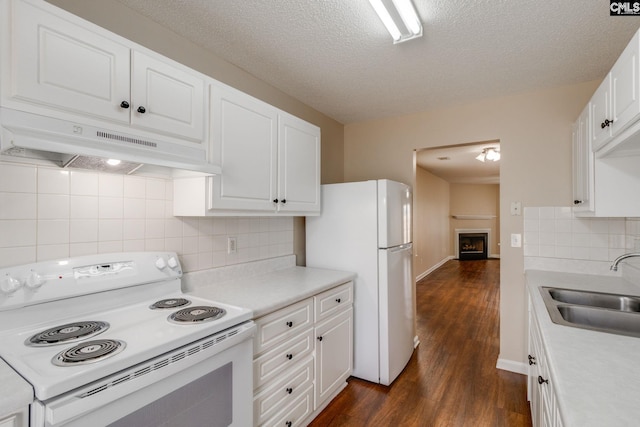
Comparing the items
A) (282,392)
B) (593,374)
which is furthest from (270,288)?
(593,374)

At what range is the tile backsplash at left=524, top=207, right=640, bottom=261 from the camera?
2.25 m

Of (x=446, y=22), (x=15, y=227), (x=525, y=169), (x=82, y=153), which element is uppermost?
(x=446, y=22)

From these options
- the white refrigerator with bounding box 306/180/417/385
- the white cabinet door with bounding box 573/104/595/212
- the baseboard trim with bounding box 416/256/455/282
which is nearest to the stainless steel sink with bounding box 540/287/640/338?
the white cabinet door with bounding box 573/104/595/212

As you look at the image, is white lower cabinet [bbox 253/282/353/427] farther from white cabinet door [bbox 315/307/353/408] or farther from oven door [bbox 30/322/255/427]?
oven door [bbox 30/322/255/427]

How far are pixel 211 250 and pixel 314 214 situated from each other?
87 cm

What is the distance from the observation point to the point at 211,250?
6.71 feet

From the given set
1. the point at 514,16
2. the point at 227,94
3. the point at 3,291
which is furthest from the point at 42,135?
the point at 514,16

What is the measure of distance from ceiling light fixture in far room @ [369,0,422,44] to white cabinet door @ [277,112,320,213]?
86 centimetres

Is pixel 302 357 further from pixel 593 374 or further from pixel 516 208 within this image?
pixel 516 208

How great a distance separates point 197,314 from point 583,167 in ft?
8.13

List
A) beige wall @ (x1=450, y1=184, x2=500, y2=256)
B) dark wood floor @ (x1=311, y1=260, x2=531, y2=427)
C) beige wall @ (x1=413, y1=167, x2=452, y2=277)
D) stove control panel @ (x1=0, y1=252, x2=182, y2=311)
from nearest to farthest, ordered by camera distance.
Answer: stove control panel @ (x1=0, y1=252, x2=182, y2=311) < dark wood floor @ (x1=311, y1=260, x2=531, y2=427) < beige wall @ (x1=413, y1=167, x2=452, y2=277) < beige wall @ (x1=450, y1=184, x2=500, y2=256)

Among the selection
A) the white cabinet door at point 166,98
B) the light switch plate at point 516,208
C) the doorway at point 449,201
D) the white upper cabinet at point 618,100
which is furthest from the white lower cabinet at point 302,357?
the doorway at point 449,201

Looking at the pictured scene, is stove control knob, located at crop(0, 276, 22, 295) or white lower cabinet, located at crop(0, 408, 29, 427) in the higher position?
stove control knob, located at crop(0, 276, 22, 295)

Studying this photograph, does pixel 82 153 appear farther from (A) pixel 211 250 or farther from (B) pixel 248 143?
(A) pixel 211 250
